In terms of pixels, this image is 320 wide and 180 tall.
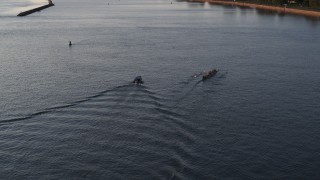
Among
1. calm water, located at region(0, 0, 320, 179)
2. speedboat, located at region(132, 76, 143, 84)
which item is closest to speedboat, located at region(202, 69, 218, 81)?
calm water, located at region(0, 0, 320, 179)

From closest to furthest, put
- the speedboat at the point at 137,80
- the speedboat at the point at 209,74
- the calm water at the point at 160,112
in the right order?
the calm water at the point at 160,112 < the speedboat at the point at 137,80 < the speedboat at the point at 209,74

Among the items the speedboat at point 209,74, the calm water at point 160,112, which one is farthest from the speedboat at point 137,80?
the speedboat at point 209,74

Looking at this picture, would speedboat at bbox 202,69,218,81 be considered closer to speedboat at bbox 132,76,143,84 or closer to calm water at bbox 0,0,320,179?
calm water at bbox 0,0,320,179

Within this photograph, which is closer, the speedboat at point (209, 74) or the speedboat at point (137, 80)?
the speedboat at point (137, 80)

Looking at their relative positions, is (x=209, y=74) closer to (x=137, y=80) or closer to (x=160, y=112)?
(x=137, y=80)

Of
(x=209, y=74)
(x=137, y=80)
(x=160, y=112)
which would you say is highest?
(x=137, y=80)

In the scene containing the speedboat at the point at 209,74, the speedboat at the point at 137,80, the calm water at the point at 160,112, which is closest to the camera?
the calm water at the point at 160,112

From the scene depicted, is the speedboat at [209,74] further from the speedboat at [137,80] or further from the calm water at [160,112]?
the speedboat at [137,80]

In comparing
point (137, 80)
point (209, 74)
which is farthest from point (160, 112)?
point (209, 74)

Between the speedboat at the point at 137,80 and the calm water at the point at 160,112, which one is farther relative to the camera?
the speedboat at the point at 137,80
